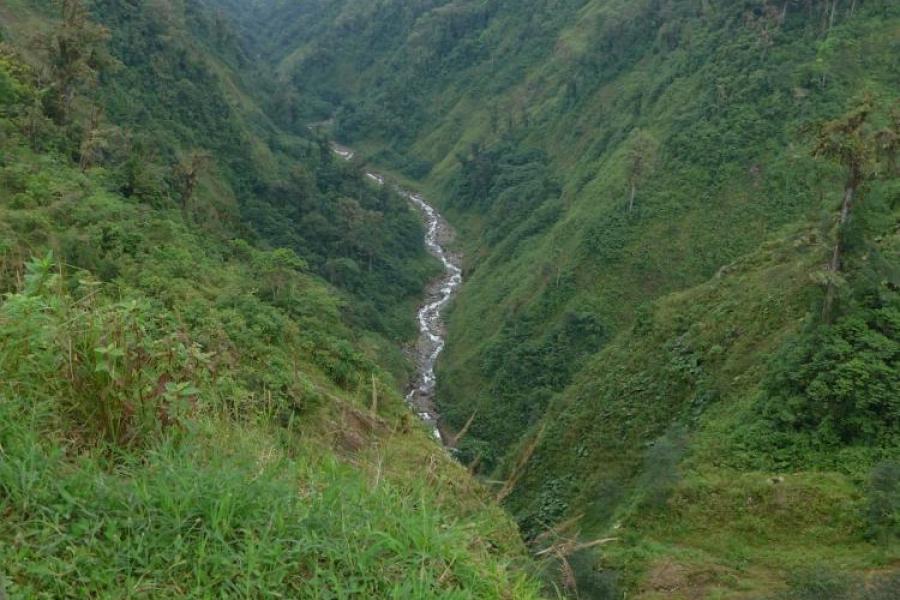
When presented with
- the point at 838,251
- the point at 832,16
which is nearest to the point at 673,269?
the point at 832,16

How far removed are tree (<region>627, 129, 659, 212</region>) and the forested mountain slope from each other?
234 millimetres

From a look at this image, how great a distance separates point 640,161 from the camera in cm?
4975

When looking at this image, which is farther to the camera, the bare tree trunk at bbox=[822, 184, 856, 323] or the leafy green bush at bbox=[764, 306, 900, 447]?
the bare tree trunk at bbox=[822, 184, 856, 323]

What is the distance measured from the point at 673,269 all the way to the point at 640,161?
9113 millimetres

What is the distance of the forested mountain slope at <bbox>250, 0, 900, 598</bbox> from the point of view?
1850 centimetres

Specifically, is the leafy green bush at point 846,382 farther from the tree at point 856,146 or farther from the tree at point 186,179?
the tree at point 186,179

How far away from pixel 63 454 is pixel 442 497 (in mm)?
2331

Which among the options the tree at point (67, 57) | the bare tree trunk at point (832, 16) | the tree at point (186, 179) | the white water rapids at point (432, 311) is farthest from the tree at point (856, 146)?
the bare tree trunk at point (832, 16)

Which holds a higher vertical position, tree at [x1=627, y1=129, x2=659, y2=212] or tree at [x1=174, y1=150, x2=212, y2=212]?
tree at [x1=174, y1=150, x2=212, y2=212]

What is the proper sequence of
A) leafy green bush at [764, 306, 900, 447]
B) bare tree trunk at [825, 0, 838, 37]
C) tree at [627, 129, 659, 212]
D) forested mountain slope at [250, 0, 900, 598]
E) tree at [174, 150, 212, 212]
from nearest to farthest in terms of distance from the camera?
forested mountain slope at [250, 0, 900, 598] → leafy green bush at [764, 306, 900, 447] → tree at [174, 150, 212, 212] → bare tree trunk at [825, 0, 838, 37] → tree at [627, 129, 659, 212]

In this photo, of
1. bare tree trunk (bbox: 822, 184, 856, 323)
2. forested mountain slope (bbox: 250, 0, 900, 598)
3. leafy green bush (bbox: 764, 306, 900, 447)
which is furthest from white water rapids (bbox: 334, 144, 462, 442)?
bare tree trunk (bbox: 822, 184, 856, 323)

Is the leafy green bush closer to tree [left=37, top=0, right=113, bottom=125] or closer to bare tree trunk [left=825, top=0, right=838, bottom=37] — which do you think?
tree [left=37, top=0, right=113, bottom=125]

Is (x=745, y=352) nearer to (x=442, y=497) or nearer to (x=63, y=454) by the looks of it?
(x=442, y=497)

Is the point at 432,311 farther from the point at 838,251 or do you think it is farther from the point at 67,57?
the point at 838,251
